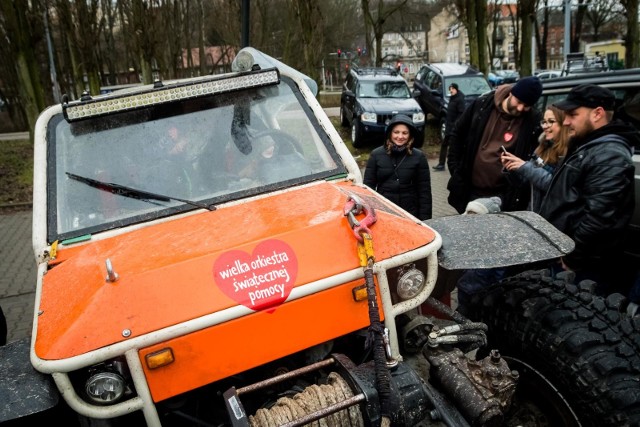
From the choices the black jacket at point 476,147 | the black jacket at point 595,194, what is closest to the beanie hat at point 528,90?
the black jacket at point 476,147

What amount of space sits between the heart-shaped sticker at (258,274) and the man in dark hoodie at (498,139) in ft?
8.40

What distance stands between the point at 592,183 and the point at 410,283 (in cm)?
159

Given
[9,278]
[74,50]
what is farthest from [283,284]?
[74,50]

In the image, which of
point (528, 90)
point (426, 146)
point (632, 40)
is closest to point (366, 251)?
point (528, 90)

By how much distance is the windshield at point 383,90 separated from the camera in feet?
48.3

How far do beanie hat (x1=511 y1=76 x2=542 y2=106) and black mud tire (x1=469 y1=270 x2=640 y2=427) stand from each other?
5.88ft

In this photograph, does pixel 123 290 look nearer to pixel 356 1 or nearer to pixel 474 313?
pixel 474 313

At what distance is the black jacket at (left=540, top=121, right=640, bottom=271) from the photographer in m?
3.10

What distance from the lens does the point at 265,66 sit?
139 inches

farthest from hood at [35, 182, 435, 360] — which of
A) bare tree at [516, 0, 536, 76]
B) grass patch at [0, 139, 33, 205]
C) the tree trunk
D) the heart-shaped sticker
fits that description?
the tree trunk

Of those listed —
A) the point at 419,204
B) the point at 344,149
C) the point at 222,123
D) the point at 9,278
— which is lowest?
the point at 9,278

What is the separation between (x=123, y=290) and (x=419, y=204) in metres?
3.47

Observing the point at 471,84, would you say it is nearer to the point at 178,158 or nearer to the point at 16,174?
the point at 16,174

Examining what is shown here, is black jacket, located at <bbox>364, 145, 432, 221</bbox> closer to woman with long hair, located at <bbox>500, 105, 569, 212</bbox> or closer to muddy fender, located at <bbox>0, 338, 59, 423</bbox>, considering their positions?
woman with long hair, located at <bbox>500, 105, 569, 212</bbox>
